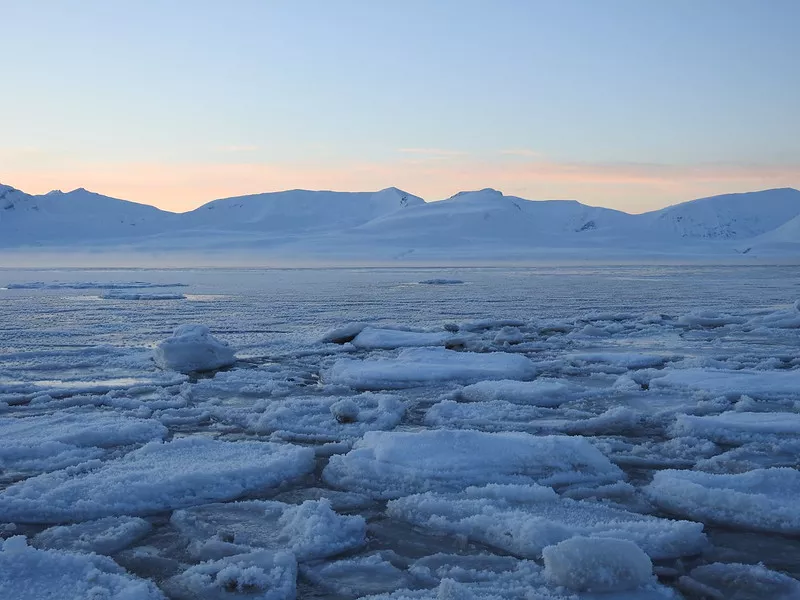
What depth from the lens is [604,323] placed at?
472 inches

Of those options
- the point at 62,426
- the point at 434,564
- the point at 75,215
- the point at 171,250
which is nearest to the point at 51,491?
the point at 62,426

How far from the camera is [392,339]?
9664 millimetres

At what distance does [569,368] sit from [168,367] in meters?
4.11

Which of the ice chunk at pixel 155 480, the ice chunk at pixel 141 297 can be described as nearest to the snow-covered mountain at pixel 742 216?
the ice chunk at pixel 141 297

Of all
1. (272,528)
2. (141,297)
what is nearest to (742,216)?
(141,297)

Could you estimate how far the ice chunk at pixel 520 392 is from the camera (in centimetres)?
611

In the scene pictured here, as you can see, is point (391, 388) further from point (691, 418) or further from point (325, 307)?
point (325, 307)

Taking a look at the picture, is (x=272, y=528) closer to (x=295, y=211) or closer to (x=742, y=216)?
(x=295, y=211)

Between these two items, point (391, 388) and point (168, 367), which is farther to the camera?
point (168, 367)

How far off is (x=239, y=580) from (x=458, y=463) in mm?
1616

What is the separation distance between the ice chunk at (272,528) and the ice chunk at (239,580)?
6.0 inches

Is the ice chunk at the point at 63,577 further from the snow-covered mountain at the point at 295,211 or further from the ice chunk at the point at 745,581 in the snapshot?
the snow-covered mountain at the point at 295,211

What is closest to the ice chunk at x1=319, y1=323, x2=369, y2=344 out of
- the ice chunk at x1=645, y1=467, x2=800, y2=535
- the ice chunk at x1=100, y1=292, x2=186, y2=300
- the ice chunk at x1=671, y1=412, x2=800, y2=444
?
the ice chunk at x1=671, y1=412, x2=800, y2=444

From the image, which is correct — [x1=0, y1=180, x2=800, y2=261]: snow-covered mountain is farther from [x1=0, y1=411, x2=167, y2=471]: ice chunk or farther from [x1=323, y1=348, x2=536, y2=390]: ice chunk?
[x1=0, y1=411, x2=167, y2=471]: ice chunk
